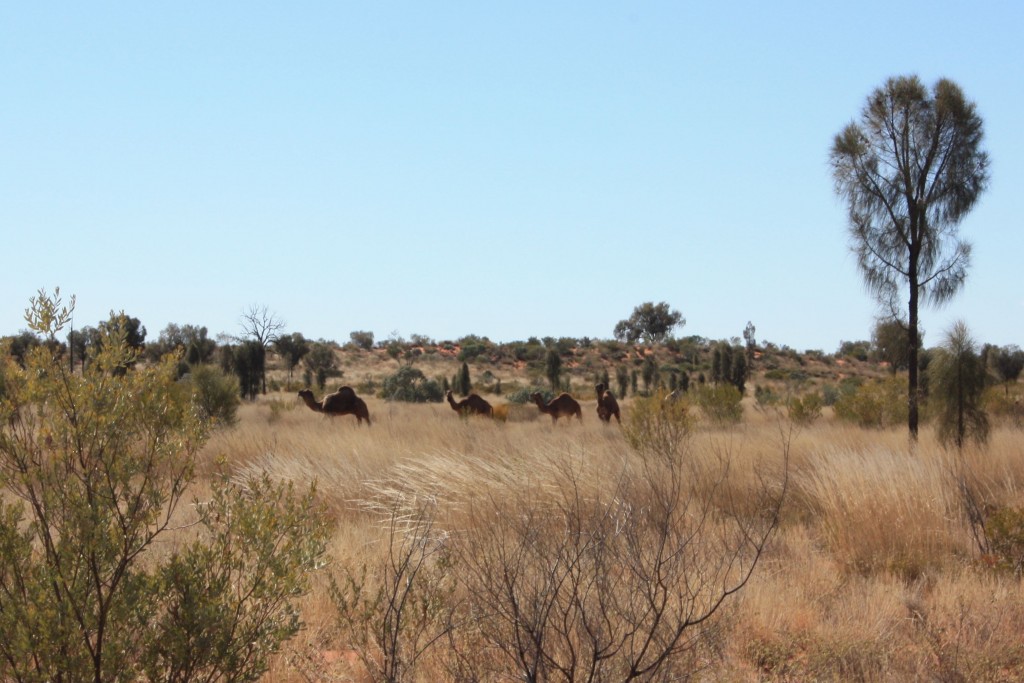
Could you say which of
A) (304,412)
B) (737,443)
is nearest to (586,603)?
(737,443)

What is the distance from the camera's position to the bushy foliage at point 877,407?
23.5 m

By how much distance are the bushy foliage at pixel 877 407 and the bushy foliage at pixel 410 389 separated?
18096 mm

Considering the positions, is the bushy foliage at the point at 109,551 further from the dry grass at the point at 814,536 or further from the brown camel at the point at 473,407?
the brown camel at the point at 473,407

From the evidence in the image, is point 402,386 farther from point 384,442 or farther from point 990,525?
point 990,525

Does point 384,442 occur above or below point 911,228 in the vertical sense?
below

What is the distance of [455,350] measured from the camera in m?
76.8

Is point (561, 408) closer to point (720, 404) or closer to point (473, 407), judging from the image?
point (473, 407)

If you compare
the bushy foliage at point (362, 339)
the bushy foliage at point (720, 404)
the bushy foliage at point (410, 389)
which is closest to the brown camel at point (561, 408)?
the bushy foliage at point (720, 404)

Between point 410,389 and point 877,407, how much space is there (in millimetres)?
20175

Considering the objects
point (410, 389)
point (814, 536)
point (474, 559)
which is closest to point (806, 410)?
point (410, 389)

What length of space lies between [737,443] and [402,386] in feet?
88.9

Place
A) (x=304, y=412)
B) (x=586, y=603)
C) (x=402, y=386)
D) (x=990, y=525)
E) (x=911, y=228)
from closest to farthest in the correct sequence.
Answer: (x=586, y=603), (x=990, y=525), (x=911, y=228), (x=304, y=412), (x=402, y=386)

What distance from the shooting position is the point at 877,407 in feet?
80.2

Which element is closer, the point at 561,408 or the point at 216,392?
the point at 216,392
